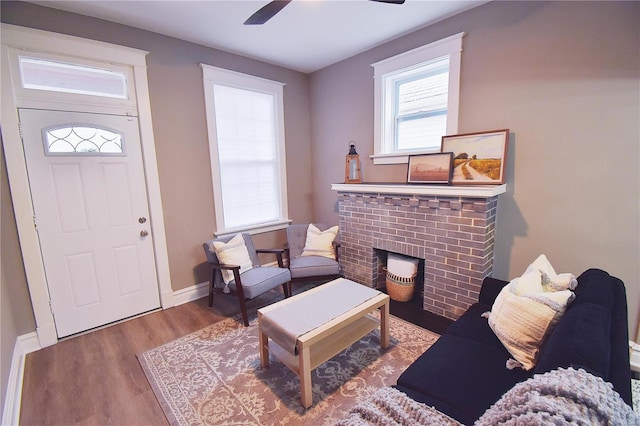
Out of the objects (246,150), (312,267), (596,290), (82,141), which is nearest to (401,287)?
(312,267)

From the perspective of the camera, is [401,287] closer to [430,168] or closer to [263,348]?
[430,168]

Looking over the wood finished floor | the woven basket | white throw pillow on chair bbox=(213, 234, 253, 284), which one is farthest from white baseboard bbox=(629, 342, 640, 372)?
white throw pillow on chair bbox=(213, 234, 253, 284)

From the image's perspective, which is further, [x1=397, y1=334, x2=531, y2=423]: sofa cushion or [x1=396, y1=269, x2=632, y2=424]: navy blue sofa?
[x1=397, y1=334, x2=531, y2=423]: sofa cushion

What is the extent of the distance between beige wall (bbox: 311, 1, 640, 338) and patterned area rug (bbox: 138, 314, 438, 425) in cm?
136

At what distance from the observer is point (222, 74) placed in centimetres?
322

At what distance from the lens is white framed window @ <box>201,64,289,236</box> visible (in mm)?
3284

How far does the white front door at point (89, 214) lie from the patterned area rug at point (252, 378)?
→ 0.87m

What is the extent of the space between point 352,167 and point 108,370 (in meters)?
3.07

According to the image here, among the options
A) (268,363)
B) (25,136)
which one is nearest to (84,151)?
(25,136)

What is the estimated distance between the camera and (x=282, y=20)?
2.59 meters

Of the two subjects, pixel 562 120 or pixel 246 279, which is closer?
pixel 562 120

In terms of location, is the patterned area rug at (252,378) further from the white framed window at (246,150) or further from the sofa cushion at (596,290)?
the white framed window at (246,150)

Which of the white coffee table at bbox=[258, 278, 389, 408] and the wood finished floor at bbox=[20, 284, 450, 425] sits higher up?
the white coffee table at bbox=[258, 278, 389, 408]

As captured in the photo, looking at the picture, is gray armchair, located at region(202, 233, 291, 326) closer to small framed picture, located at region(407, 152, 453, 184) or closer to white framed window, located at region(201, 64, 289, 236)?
white framed window, located at region(201, 64, 289, 236)
